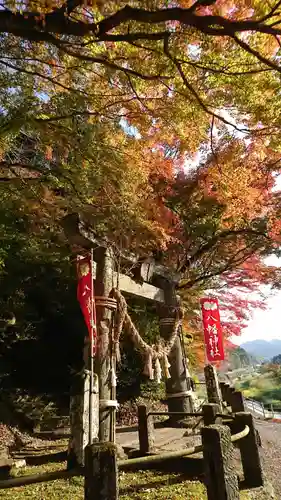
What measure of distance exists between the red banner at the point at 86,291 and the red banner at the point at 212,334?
195 inches

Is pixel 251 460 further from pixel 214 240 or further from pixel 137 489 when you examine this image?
pixel 214 240

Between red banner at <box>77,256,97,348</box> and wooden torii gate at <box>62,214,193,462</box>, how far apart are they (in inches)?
12.5

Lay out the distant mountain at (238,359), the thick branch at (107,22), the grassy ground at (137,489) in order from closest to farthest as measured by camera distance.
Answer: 1. the thick branch at (107,22)
2. the grassy ground at (137,489)
3. the distant mountain at (238,359)

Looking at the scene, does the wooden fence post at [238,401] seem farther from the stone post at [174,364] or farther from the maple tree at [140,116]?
the maple tree at [140,116]

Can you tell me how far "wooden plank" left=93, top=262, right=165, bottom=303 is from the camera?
272 inches

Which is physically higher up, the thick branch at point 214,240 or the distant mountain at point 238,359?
the distant mountain at point 238,359

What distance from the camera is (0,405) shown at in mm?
8828

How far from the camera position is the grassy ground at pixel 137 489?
13.1 ft

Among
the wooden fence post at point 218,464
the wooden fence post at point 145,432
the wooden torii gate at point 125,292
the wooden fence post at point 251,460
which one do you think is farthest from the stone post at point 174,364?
the wooden fence post at point 218,464

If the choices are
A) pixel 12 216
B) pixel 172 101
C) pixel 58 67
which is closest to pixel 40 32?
pixel 58 67

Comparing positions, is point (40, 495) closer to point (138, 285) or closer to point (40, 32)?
point (138, 285)

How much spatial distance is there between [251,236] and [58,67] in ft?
25.1

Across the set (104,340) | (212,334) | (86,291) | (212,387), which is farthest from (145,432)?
(212,334)

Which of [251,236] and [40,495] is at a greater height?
[251,236]
